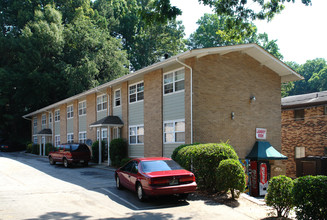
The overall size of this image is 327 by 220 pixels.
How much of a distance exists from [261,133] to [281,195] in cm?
1029

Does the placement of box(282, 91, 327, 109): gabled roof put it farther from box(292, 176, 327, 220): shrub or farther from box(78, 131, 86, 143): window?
box(292, 176, 327, 220): shrub

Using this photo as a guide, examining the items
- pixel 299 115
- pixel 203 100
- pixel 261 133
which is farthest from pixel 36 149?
pixel 299 115

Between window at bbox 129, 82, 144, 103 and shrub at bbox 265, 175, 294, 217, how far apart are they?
41.0 feet

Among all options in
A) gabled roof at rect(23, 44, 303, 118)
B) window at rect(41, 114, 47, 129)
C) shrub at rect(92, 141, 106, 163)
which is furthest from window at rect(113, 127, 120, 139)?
window at rect(41, 114, 47, 129)

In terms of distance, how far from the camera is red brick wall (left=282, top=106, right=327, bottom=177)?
76.2 ft

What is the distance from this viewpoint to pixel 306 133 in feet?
79.5

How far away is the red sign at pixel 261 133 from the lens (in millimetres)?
18000

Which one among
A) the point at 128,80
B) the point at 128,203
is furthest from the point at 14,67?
the point at 128,203

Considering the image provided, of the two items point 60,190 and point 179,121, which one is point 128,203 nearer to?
point 60,190

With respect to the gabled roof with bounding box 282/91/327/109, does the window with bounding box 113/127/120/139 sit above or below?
below

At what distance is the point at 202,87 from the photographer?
52.2 feet

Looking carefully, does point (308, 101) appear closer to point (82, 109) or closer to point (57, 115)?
point (82, 109)

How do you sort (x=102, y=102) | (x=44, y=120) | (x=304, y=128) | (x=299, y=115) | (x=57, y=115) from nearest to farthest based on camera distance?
1. (x=304, y=128)
2. (x=299, y=115)
3. (x=102, y=102)
4. (x=57, y=115)
5. (x=44, y=120)

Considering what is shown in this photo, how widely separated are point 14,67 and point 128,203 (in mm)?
38751
